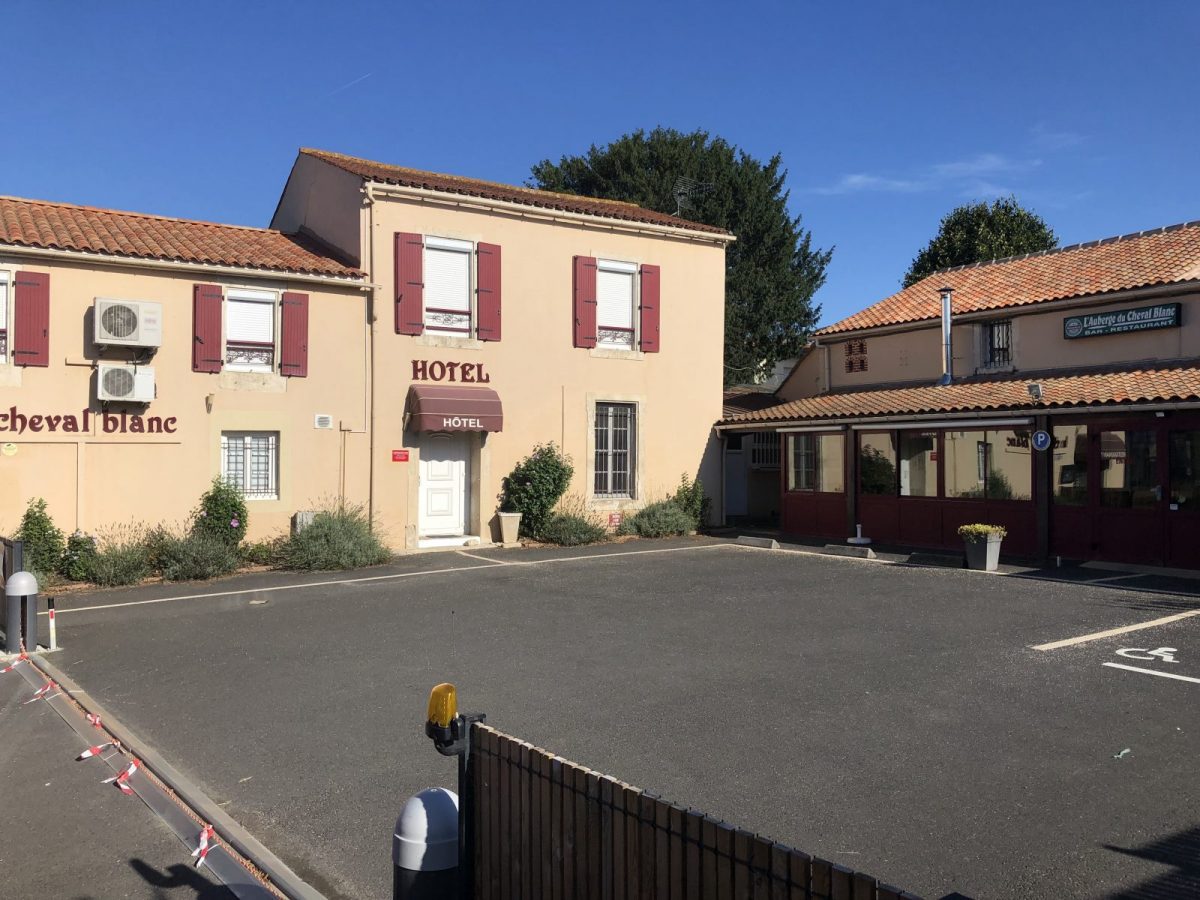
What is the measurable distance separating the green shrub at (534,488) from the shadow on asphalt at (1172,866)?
1409 cm

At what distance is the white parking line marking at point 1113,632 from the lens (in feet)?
29.4

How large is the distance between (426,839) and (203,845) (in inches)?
72.3

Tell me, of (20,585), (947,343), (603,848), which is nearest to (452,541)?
(20,585)

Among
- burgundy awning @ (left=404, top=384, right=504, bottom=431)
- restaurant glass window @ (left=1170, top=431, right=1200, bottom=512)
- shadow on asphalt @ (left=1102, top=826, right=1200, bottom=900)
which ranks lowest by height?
shadow on asphalt @ (left=1102, top=826, right=1200, bottom=900)

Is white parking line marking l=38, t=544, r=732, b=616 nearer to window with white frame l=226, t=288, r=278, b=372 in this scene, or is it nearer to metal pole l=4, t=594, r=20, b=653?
metal pole l=4, t=594, r=20, b=653

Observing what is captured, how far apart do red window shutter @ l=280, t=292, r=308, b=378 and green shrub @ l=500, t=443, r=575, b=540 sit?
4356 mm

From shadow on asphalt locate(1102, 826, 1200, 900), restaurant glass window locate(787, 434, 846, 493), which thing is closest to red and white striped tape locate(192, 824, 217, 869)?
shadow on asphalt locate(1102, 826, 1200, 900)

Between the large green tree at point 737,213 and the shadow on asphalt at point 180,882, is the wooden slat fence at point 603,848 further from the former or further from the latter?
the large green tree at point 737,213

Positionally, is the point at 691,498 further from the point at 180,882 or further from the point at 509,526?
the point at 180,882

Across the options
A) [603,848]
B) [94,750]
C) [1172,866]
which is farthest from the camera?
[94,750]

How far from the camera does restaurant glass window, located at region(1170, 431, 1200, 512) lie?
13.7 m

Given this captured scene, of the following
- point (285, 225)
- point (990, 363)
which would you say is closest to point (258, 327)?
point (285, 225)

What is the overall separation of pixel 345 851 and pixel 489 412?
12988mm

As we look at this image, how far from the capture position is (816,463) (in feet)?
64.2
